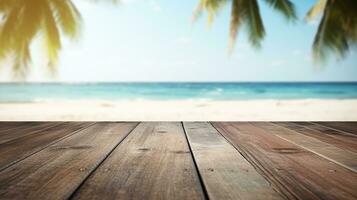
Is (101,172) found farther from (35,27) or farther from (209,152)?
(35,27)

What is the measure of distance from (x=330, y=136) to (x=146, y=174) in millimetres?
1185

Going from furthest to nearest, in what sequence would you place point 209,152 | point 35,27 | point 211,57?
point 211,57
point 35,27
point 209,152

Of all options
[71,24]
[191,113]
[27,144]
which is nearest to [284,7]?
[71,24]

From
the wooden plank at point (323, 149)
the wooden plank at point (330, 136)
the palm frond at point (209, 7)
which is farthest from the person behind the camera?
the palm frond at point (209, 7)

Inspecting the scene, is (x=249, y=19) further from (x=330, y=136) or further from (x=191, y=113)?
(x=191, y=113)

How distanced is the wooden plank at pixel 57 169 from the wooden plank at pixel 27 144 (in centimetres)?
5

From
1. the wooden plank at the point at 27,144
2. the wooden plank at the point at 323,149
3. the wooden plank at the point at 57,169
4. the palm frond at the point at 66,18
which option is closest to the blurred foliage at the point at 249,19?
the palm frond at the point at 66,18

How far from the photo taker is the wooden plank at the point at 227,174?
2.79 feet

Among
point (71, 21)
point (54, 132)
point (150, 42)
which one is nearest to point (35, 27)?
point (71, 21)

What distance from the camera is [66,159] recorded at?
4.07 feet

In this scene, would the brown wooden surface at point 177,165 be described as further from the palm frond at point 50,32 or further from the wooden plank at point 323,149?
the palm frond at point 50,32

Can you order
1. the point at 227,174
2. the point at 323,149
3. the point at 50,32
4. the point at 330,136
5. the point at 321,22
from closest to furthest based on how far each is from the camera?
the point at 227,174 → the point at 323,149 → the point at 330,136 → the point at 50,32 → the point at 321,22

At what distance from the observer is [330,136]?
1.85 meters

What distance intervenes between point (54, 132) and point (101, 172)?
101 centimetres
